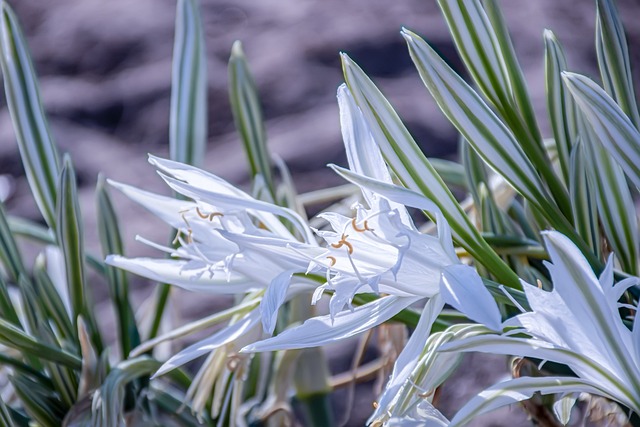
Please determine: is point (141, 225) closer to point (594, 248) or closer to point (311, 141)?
point (311, 141)

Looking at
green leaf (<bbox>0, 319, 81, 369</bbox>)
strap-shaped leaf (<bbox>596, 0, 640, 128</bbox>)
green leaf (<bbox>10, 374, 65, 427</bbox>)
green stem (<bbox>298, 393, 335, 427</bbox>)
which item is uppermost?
strap-shaped leaf (<bbox>596, 0, 640, 128</bbox>)

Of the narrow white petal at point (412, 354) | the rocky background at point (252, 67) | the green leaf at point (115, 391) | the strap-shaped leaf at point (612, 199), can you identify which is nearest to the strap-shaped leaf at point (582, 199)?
the strap-shaped leaf at point (612, 199)

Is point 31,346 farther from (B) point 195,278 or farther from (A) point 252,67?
(A) point 252,67

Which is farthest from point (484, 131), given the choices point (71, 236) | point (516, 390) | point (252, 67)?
point (252, 67)

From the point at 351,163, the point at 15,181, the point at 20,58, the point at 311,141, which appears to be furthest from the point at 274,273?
the point at 15,181

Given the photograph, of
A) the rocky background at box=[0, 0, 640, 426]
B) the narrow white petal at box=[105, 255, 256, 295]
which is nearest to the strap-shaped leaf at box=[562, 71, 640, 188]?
the narrow white petal at box=[105, 255, 256, 295]

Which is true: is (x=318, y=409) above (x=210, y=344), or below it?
below

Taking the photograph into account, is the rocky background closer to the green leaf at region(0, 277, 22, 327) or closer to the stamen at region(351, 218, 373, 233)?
the green leaf at region(0, 277, 22, 327)
